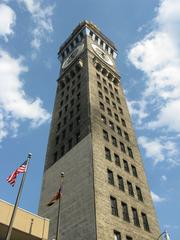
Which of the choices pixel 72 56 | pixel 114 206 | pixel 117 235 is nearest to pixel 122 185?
pixel 114 206

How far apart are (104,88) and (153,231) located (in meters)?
30.7

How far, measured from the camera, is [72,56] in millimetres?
75812

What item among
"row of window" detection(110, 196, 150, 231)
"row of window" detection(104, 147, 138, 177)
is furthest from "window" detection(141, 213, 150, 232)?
"row of window" detection(104, 147, 138, 177)

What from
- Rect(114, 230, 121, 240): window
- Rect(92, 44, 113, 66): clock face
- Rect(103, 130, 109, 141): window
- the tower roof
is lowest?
Rect(114, 230, 121, 240): window

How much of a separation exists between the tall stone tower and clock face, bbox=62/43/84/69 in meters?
2.39

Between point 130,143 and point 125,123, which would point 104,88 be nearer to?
point 125,123

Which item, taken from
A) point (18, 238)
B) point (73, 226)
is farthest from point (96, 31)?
point (18, 238)

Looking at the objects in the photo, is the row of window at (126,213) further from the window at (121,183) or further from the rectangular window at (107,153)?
the rectangular window at (107,153)

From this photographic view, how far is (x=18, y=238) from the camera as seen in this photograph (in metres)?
27.5

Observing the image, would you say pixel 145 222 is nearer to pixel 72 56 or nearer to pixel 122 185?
pixel 122 185

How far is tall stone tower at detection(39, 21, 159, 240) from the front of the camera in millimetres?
35500

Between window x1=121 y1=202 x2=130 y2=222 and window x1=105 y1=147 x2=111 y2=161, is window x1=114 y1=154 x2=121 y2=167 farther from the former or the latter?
window x1=121 y1=202 x2=130 y2=222

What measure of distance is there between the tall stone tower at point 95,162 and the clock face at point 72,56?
2391 mm

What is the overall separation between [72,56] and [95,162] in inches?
1634
